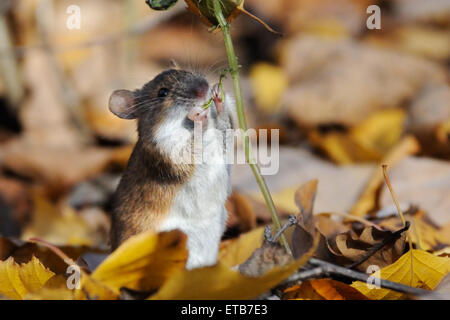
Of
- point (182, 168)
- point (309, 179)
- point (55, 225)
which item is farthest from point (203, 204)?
point (55, 225)

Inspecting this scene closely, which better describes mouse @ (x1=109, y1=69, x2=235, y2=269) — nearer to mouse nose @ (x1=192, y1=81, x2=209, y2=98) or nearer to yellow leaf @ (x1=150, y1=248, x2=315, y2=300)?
mouse nose @ (x1=192, y1=81, x2=209, y2=98)

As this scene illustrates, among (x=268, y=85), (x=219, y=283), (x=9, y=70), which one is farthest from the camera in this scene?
(x=268, y=85)

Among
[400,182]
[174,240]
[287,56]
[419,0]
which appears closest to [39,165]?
[287,56]

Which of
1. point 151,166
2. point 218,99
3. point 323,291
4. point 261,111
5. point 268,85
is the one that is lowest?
point 323,291

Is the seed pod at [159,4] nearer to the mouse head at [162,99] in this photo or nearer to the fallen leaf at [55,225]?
the mouse head at [162,99]

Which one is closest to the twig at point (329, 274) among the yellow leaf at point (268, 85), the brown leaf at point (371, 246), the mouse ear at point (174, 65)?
the brown leaf at point (371, 246)

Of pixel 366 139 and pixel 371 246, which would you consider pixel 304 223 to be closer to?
pixel 371 246
